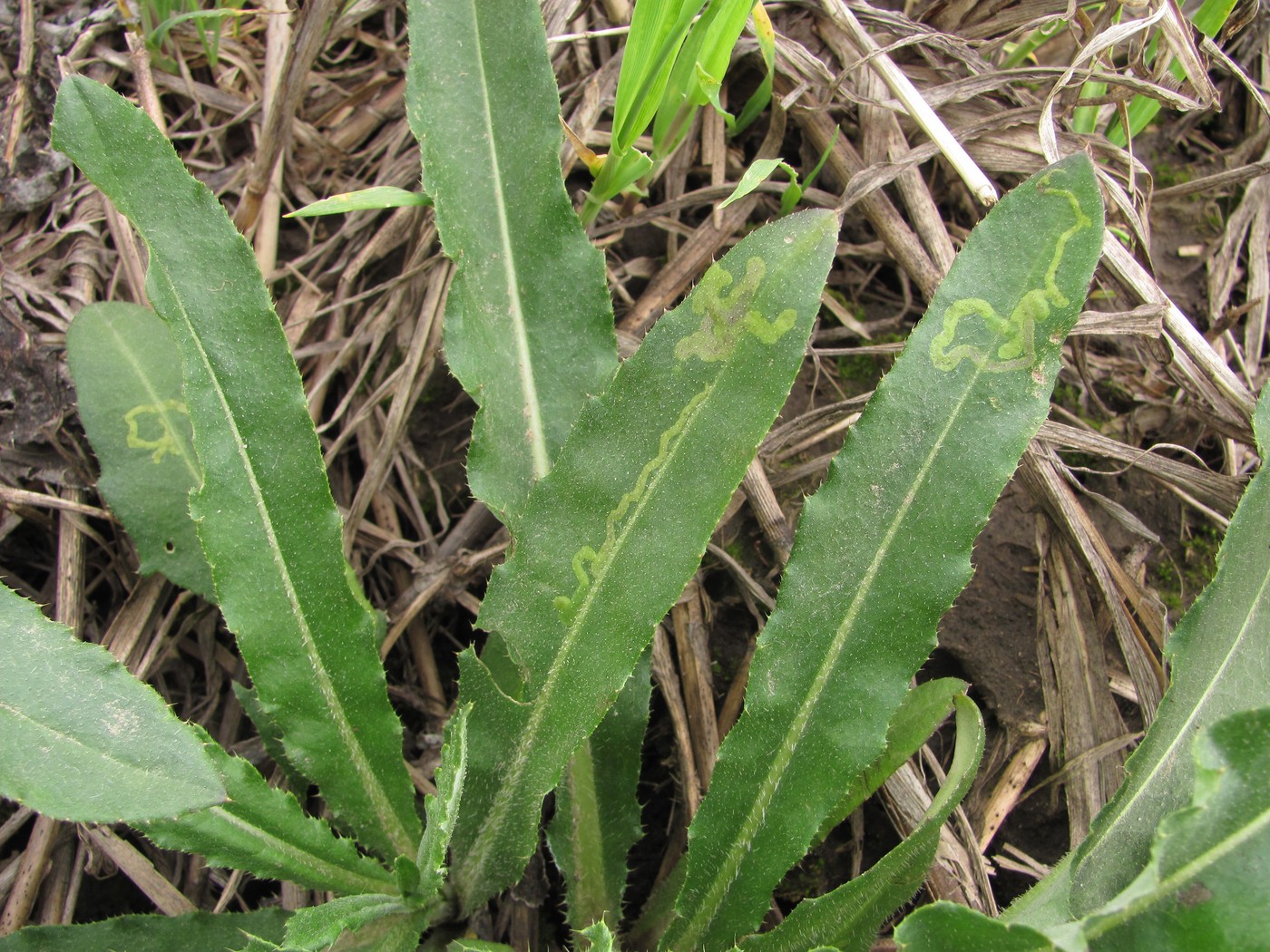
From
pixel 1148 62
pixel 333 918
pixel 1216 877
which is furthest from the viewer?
pixel 1148 62

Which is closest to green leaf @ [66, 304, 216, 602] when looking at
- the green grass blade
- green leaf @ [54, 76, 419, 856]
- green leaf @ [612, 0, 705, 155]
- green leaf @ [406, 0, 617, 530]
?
green leaf @ [54, 76, 419, 856]

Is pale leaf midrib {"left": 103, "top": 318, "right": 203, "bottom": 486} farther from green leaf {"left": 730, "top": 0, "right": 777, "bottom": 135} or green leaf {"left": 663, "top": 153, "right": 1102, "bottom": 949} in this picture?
green leaf {"left": 730, "top": 0, "right": 777, "bottom": 135}

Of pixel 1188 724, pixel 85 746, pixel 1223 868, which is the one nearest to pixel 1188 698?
pixel 1188 724

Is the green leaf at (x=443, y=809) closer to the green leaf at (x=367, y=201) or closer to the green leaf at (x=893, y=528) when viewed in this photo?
the green leaf at (x=893, y=528)

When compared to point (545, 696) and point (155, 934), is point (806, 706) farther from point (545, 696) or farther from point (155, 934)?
point (155, 934)

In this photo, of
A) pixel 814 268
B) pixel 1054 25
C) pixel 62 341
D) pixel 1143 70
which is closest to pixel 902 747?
pixel 814 268

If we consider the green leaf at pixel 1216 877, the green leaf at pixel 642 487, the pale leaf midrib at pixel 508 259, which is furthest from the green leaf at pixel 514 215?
the green leaf at pixel 1216 877
